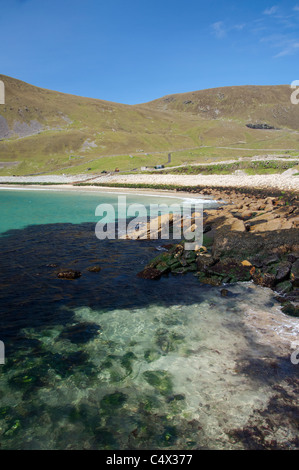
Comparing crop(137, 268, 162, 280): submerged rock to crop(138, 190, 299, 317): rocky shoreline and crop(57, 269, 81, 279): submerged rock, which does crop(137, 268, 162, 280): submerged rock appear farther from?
crop(57, 269, 81, 279): submerged rock

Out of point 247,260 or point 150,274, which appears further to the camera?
point 247,260

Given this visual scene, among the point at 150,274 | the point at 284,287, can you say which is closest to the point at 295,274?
the point at 284,287

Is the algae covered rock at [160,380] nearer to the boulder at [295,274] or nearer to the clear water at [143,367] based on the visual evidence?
the clear water at [143,367]

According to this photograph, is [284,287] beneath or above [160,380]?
above

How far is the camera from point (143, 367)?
352 inches

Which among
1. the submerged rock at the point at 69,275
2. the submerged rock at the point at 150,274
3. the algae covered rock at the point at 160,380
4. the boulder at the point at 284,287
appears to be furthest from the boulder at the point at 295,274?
the submerged rock at the point at 69,275

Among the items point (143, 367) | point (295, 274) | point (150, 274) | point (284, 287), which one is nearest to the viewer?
point (143, 367)

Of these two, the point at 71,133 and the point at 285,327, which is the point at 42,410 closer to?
the point at 285,327

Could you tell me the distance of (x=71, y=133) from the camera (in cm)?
17550

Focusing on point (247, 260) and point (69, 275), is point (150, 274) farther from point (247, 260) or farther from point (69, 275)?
point (247, 260)

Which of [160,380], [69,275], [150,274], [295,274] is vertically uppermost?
[295,274]

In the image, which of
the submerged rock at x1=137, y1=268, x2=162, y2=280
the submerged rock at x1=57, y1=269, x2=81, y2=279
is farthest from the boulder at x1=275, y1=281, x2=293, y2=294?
the submerged rock at x1=57, y1=269, x2=81, y2=279

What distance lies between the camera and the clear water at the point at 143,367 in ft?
22.0

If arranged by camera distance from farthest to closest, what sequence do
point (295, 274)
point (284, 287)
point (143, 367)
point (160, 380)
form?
point (295, 274), point (284, 287), point (143, 367), point (160, 380)
